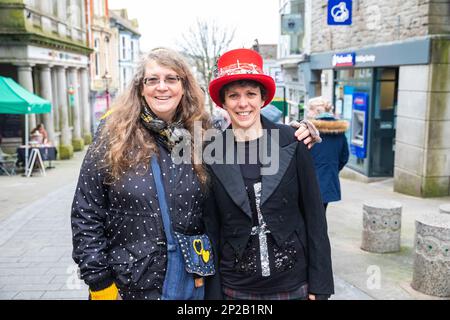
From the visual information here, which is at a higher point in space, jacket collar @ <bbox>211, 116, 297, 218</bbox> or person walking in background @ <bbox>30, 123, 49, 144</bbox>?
jacket collar @ <bbox>211, 116, 297, 218</bbox>

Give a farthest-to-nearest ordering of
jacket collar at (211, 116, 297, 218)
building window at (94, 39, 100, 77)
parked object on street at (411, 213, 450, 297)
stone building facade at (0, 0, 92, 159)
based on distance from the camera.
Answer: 1. building window at (94, 39, 100, 77)
2. stone building facade at (0, 0, 92, 159)
3. parked object on street at (411, 213, 450, 297)
4. jacket collar at (211, 116, 297, 218)

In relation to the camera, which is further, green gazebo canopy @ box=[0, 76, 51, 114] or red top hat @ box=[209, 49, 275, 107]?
green gazebo canopy @ box=[0, 76, 51, 114]

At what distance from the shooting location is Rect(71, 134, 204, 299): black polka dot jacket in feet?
7.51

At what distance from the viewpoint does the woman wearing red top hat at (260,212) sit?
7.88 ft

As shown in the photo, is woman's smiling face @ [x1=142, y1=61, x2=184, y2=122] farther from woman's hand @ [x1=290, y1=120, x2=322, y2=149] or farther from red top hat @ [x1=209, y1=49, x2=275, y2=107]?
woman's hand @ [x1=290, y1=120, x2=322, y2=149]

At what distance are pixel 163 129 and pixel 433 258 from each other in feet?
11.3

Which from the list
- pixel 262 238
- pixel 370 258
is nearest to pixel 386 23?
pixel 370 258

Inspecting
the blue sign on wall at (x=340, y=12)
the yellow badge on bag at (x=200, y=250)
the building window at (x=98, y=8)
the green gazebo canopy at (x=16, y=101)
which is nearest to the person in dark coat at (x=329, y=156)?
the yellow badge on bag at (x=200, y=250)

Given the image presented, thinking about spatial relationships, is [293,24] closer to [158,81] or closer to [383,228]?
[383,228]

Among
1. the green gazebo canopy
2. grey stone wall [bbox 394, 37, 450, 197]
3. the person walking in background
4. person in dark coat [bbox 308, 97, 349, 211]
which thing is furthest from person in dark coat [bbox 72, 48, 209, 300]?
the person walking in background

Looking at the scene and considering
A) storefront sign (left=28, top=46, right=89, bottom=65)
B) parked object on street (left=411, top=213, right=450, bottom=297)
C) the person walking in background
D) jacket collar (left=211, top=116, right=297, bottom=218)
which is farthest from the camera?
storefront sign (left=28, top=46, right=89, bottom=65)

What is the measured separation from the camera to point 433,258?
15.3ft

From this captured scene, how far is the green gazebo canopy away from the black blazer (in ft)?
41.4
